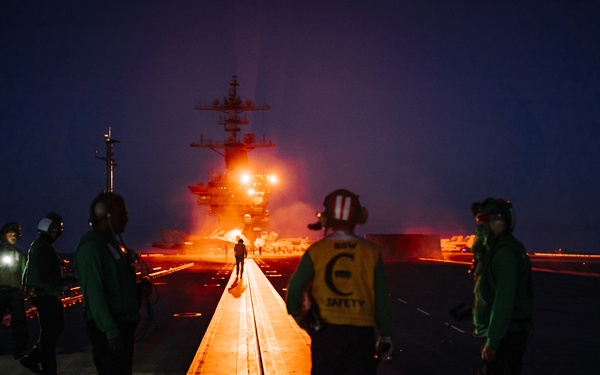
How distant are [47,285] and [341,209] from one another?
4.75 meters

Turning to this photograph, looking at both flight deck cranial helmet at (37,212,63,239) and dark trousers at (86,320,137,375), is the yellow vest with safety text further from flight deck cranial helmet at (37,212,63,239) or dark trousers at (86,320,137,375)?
flight deck cranial helmet at (37,212,63,239)

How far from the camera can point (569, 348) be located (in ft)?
39.1

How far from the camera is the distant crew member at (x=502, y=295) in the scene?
18.0 ft

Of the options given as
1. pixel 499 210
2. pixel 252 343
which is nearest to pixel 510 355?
pixel 499 210

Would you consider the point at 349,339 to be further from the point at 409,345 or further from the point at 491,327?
the point at 409,345

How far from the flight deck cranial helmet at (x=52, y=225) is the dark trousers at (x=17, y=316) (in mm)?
2939

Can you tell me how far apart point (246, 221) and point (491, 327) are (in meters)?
89.8

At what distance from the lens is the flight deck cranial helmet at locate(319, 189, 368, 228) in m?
4.88

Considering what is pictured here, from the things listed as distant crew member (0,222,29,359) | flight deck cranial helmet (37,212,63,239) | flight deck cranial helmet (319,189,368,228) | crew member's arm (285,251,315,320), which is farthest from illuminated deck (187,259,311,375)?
flight deck cranial helmet (319,189,368,228)

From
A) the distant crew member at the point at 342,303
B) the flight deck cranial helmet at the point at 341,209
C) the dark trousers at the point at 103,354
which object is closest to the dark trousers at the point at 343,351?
the distant crew member at the point at 342,303

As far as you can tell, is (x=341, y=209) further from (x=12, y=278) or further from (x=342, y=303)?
(x=12, y=278)

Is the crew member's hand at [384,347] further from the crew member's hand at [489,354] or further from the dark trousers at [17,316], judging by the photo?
the dark trousers at [17,316]

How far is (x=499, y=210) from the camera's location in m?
5.96

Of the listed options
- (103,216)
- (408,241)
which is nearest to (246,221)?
(408,241)
